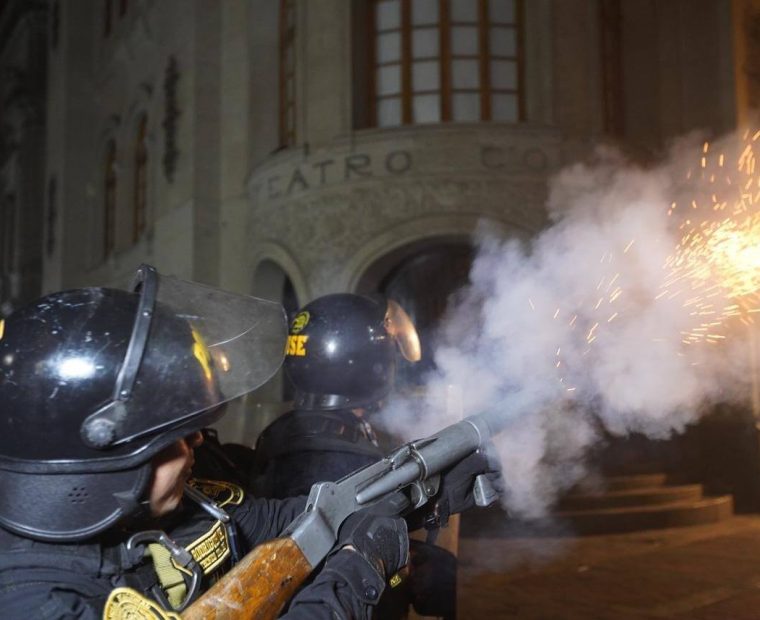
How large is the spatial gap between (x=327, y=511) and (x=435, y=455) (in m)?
0.48

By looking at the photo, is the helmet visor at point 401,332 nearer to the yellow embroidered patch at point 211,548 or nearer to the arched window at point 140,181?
the yellow embroidered patch at point 211,548

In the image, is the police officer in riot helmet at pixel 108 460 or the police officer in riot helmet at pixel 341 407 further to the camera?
the police officer in riot helmet at pixel 341 407

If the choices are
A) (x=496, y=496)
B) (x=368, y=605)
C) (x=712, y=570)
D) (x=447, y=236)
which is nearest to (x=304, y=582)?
(x=368, y=605)

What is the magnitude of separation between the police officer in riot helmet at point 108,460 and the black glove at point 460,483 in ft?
1.98

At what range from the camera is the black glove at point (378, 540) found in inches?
74.4

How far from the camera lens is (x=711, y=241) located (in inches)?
155

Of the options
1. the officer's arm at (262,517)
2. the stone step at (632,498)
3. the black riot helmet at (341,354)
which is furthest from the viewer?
the stone step at (632,498)

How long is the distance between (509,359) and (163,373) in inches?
89.2


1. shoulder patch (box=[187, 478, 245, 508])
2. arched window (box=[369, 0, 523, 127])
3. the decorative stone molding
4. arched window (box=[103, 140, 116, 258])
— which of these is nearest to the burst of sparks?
shoulder patch (box=[187, 478, 245, 508])

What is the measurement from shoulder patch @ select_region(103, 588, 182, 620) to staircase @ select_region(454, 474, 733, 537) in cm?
624

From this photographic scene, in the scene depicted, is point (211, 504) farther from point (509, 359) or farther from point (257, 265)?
point (257, 265)

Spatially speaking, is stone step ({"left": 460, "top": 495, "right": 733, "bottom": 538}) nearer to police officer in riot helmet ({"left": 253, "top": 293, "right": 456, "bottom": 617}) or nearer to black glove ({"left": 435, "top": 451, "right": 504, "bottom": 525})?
police officer in riot helmet ({"left": 253, "top": 293, "right": 456, "bottom": 617})

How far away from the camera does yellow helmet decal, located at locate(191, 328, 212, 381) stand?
1.81m

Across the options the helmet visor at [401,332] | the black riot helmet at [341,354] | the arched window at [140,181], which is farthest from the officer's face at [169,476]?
the arched window at [140,181]
